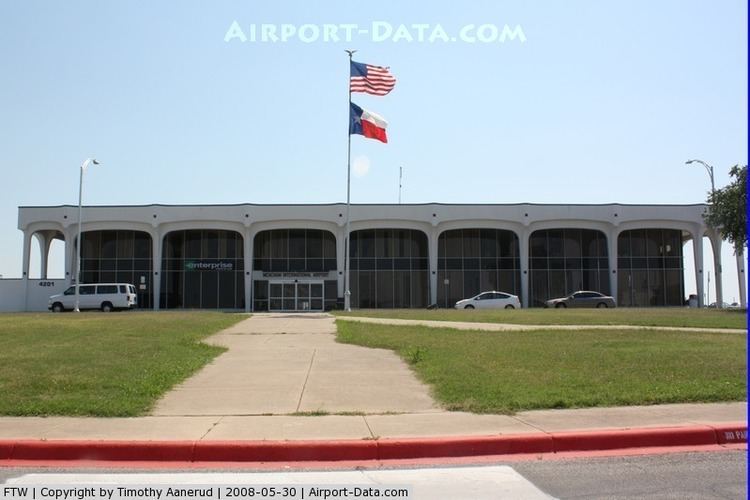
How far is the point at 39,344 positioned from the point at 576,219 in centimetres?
4653

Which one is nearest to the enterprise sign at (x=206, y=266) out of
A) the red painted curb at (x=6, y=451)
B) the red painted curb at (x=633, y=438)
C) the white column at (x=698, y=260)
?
the white column at (x=698, y=260)

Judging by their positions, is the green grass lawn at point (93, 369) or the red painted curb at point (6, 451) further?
the green grass lawn at point (93, 369)

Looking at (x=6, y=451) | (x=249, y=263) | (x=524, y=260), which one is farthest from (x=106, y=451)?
(x=524, y=260)

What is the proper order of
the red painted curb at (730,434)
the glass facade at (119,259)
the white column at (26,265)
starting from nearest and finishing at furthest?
the red painted curb at (730,434) → the white column at (26,265) → the glass facade at (119,259)

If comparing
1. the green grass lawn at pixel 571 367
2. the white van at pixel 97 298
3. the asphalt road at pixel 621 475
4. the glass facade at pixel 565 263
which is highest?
the glass facade at pixel 565 263

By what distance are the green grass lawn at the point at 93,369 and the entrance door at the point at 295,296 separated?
110 ft

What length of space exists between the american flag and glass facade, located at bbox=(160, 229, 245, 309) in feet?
76.9

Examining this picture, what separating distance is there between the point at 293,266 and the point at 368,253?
6.33 meters

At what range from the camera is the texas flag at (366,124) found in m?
38.1

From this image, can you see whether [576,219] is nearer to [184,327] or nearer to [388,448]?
[184,327]

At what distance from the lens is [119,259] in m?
55.0

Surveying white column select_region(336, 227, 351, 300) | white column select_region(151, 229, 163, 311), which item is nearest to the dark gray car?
white column select_region(336, 227, 351, 300)

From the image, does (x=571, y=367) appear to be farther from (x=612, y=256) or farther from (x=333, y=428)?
(x=612, y=256)

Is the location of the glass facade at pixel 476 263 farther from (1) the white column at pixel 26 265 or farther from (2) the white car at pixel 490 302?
(1) the white column at pixel 26 265
